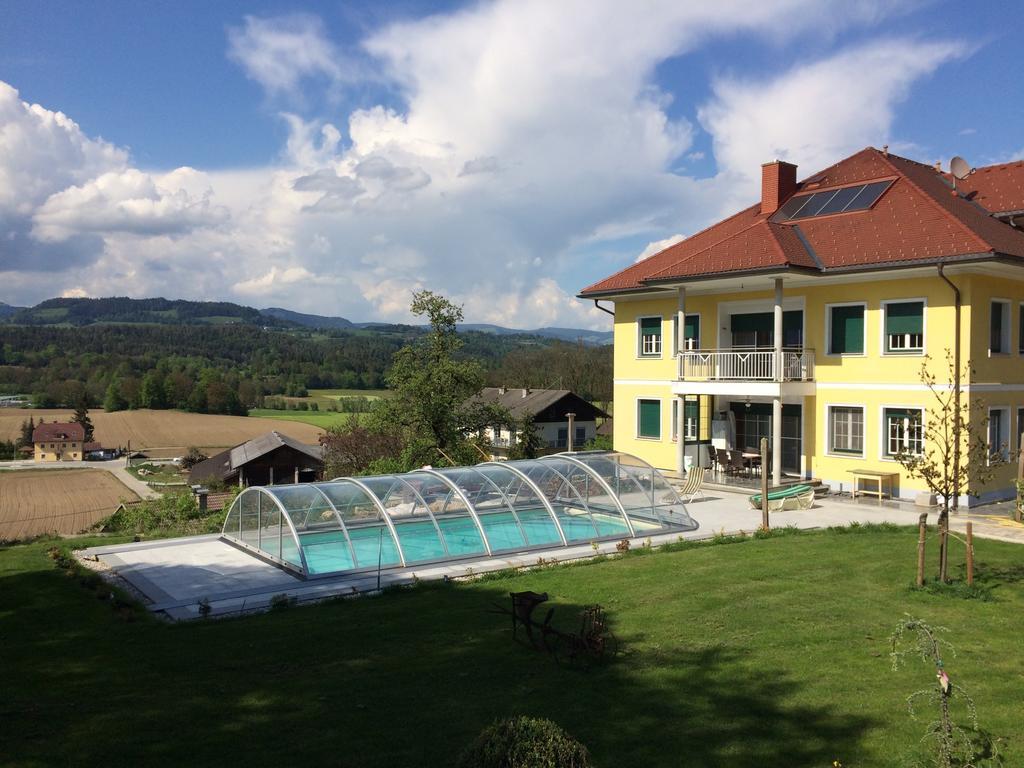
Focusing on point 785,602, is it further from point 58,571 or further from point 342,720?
point 58,571

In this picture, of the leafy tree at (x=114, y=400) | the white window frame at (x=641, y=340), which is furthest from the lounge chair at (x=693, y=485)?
the leafy tree at (x=114, y=400)

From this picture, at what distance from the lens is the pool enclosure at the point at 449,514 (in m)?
13.3

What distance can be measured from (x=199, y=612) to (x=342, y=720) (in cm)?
513

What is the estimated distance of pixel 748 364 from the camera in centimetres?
2219

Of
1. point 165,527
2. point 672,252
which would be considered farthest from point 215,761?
point 672,252

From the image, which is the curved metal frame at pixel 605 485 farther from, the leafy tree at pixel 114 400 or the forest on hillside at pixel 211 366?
the leafy tree at pixel 114 400

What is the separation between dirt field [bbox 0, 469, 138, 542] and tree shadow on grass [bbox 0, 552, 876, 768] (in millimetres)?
22197

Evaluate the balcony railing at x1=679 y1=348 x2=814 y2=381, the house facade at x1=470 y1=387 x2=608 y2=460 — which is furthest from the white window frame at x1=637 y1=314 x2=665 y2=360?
the house facade at x1=470 y1=387 x2=608 y2=460

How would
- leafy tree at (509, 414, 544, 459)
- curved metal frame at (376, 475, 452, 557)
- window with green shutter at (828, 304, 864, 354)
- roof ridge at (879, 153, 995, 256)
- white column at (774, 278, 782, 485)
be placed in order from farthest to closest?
leafy tree at (509, 414, 544, 459), white column at (774, 278, 782, 485), window with green shutter at (828, 304, 864, 354), roof ridge at (879, 153, 995, 256), curved metal frame at (376, 475, 452, 557)

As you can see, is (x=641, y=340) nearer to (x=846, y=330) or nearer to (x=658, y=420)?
(x=658, y=420)

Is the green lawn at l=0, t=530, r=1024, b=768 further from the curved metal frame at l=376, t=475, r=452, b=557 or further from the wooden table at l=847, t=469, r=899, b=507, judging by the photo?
the wooden table at l=847, t=469, r=899, b=507

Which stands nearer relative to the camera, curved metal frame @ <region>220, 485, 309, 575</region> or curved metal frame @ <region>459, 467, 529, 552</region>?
curved metal frame @ <region>220, 485, 309, 575</region>

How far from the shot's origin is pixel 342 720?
633 cm

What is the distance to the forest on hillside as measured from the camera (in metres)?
71.2
